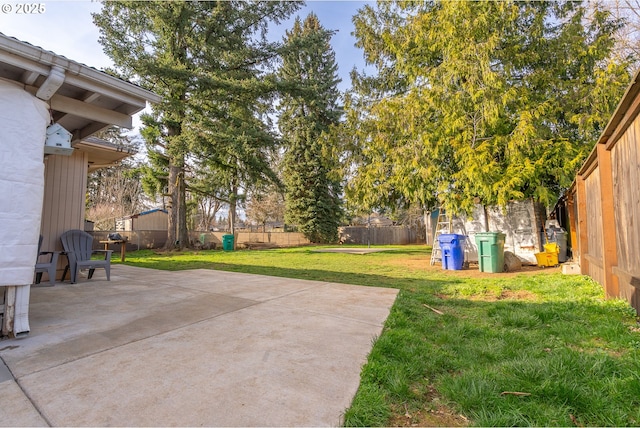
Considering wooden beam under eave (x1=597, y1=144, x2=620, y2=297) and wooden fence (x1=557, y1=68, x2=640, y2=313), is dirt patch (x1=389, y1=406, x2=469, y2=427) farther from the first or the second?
wooden beam under eave (x1=597, y1=144, x2=620, y2=297)

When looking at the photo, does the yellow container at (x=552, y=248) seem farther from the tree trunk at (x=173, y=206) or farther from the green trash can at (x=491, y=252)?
the tree trunk at (x=173, y=206)

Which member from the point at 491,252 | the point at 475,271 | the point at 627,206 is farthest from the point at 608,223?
the point at 475,271

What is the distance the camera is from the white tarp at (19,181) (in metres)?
2.56

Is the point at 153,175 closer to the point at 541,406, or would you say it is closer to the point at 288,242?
the point at 288,242

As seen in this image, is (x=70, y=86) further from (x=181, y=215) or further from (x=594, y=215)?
(x=181, y=215)

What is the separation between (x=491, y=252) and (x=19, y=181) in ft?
26.8

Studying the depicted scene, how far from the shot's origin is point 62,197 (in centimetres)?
586

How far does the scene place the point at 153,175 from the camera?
15109 mm

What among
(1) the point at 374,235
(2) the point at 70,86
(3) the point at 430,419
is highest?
(2) the point at 70,86

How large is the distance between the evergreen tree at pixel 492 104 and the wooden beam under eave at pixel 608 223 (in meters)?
4.15

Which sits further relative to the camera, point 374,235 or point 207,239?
point 374,235

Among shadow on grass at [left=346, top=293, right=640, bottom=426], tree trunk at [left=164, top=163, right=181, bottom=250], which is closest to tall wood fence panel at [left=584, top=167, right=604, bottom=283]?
shadow on grass at [left=346, top=293, right=640, bottom=426]

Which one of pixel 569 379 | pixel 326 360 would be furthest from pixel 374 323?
pixel 569 379

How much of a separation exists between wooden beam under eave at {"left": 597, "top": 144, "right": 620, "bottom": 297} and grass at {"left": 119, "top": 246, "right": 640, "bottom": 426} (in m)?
0.27
